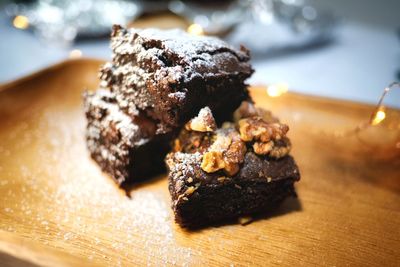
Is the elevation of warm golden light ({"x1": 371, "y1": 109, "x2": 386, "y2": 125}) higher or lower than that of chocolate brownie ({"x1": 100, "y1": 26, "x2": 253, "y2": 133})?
lower

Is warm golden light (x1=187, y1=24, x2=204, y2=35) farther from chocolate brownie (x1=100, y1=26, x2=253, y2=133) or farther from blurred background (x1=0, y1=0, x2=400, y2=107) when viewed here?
chocolate brownie (x1=100, y1=26, x2=253, y2=133)

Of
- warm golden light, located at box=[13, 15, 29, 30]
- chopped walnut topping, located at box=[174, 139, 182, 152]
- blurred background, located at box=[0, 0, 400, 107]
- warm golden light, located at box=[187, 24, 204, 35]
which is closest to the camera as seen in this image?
chopped walnut topping, located at box=[174, 139, 182, 152]

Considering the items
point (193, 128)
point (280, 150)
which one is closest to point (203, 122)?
point (193, 128)

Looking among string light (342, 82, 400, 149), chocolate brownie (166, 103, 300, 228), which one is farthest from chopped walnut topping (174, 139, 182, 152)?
string light (342, 82, 400, 149)

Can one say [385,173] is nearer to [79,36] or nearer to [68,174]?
[68,174]

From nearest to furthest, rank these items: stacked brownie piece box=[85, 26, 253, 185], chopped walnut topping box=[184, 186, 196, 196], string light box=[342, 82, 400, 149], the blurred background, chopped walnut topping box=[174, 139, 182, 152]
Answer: chopped walnut topping box=[184, 186, 196, 196] < stacked brownie piece box=[85, 26, 253, 185] < chopped walnut topping box=[174, 139, 182, 152] < string light box=[342, 82, 400, 149] < the blurred background

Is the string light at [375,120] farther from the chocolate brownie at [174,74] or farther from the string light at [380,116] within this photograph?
the chocolate brownie at [174,74]

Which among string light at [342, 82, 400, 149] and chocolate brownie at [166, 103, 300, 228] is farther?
string light at [342, 82, 400, 149]

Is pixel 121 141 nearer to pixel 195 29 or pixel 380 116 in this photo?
pixel 380 116

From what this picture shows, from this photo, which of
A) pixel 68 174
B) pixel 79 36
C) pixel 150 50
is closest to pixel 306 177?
pixel 150 50
